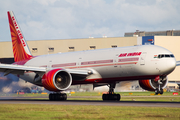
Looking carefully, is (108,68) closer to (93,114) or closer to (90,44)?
(93,114)

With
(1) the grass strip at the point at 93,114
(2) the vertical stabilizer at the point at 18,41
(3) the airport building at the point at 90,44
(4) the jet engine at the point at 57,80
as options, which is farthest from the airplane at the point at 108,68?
(3) the airport building at the point at 90,44

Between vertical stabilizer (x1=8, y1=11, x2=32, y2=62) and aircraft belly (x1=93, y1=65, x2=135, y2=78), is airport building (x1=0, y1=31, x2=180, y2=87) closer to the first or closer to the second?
vertical stabilizer (x1=8, y1=11, x2=32, y2=62)

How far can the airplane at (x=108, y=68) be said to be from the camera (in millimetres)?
30953

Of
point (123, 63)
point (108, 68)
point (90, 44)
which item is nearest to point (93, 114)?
point (123, 63)

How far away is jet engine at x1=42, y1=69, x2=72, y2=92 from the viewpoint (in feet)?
105

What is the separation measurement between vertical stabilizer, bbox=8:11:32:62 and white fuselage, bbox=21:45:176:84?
9000mm

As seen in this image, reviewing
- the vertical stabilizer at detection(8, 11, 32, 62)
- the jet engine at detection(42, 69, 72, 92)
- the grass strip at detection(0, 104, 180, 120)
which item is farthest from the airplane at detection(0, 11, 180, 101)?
the grass strip at detection(0, 104, 180, 120)

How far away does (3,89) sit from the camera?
4300cm

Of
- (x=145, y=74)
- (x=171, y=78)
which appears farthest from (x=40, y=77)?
(x=171, y=78)

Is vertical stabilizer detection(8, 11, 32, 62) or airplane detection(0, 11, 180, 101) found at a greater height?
vertical stabilizer detection(8, 11, 32, 62)

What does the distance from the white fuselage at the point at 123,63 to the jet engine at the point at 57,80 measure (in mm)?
3268

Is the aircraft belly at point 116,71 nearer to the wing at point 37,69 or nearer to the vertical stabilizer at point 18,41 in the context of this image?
the wing at point 37,69

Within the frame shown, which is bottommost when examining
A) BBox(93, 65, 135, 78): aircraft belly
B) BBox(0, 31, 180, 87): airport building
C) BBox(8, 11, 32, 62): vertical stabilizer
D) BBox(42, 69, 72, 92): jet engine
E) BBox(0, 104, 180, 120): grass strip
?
BBox(0, 104, 180, 120): grass strip

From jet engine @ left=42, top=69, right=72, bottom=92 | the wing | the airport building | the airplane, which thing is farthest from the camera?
the airport building
